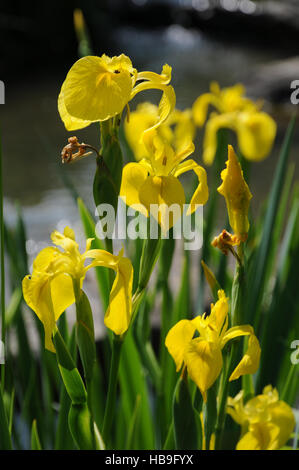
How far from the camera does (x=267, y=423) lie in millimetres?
517

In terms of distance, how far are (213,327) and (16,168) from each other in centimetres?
286

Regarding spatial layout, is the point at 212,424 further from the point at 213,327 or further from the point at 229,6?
the point at 229,6

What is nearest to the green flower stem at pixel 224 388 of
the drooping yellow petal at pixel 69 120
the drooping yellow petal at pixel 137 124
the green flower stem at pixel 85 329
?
the green flower stem at pixel 85 329

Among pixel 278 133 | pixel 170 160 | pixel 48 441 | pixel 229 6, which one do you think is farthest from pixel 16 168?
pixel 229 6

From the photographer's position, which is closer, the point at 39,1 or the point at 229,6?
the point at 39,1

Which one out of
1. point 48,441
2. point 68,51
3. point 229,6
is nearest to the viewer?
point 48,441

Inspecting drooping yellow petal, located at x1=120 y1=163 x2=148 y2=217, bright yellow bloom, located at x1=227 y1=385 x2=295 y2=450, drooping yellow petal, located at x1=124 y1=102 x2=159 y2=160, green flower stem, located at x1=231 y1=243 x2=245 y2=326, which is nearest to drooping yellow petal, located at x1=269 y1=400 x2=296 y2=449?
bright yellow bloom, located at x1=227 y1=385 x2=295 y2=450

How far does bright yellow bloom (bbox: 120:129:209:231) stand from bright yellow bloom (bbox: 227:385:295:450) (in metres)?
0.19

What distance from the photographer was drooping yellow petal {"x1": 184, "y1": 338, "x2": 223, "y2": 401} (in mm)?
439

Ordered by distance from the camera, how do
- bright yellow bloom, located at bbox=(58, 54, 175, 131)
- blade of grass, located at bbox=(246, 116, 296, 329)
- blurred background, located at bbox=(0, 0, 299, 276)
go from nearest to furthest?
bright yellow bloom, located at bbox=(58, 54, 175, 131) < blade of grass, located at bbox=(246, 116, 296, 329) < blurred background, located at bbox=(0, 0, 299, 276)

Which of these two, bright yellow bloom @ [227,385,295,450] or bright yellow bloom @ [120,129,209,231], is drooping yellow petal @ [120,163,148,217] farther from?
bright yellow bloom @ [227,385,295,450]

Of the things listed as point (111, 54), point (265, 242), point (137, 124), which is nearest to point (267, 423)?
point (265, 242)

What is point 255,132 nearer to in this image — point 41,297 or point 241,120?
point 241,120

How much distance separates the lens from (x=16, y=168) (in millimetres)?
3182
